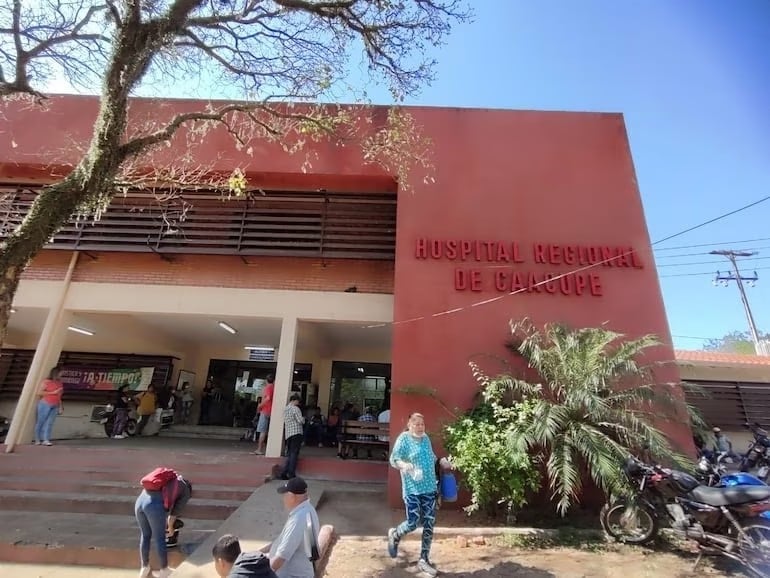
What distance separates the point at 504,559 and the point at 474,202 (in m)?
6.16

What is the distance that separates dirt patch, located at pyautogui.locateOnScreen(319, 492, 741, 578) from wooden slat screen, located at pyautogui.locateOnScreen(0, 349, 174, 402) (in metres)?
9.38

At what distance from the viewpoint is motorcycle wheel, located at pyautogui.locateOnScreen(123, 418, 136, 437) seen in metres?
11.5

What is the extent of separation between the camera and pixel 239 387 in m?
14.6

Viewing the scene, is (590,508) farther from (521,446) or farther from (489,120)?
(489,120)

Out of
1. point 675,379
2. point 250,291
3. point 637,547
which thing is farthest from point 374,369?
point 637,547

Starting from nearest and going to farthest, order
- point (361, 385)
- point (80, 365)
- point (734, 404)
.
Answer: point (734, 404)
point (80, 365)
point (361, 385)

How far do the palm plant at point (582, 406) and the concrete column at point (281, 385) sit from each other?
3.66 m

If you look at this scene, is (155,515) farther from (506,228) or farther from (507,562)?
(506,228)

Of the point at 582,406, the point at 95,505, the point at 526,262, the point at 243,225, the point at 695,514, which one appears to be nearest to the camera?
the point at 695,514

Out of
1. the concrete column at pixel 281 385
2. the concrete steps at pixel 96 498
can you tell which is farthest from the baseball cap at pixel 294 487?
the concrete column at pixel 281 385

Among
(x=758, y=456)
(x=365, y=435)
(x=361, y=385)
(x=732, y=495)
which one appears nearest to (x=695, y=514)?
(x=732, y=495)

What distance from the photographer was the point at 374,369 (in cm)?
1387

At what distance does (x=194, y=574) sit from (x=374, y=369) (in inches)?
390

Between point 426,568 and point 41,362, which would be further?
point 41,362
